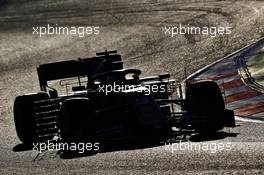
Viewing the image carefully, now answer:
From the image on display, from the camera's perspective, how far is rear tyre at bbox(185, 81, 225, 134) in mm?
11859

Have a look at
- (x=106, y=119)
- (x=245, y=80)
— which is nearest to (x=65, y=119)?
(x=106, y=119)

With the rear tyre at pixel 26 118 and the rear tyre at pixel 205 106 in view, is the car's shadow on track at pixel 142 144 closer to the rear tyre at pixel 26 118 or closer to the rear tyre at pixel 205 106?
the rear tyre at pixel 205 106

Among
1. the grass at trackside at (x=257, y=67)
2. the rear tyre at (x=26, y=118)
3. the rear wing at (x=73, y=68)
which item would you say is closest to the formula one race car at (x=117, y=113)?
the rear tyre at (x=26, y=118)

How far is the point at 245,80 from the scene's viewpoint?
17156 mm

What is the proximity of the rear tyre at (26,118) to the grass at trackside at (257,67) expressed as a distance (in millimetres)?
6423

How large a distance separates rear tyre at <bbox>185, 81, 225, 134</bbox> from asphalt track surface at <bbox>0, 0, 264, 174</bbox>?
0.36 meters

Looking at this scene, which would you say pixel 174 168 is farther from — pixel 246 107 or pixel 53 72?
pixel 53 72

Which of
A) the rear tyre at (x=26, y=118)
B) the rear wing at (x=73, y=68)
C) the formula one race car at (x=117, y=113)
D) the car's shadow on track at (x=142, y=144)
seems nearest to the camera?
the car's shadow on track at (x=142, y=144)

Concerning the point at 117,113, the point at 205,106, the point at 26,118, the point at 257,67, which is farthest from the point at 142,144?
the point at 257,67

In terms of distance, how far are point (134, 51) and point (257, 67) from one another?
30.2ft

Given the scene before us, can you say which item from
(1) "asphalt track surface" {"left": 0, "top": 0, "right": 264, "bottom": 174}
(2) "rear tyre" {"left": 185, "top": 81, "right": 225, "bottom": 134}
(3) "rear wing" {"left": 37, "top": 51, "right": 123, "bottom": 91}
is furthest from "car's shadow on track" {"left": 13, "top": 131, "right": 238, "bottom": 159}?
(3) "rear wing" {"left": 37, "top": 51, "right": 123, "bottom": 91}

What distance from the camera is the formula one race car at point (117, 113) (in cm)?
1166

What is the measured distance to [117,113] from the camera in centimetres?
1207

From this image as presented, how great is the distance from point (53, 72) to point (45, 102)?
7.16 feet
